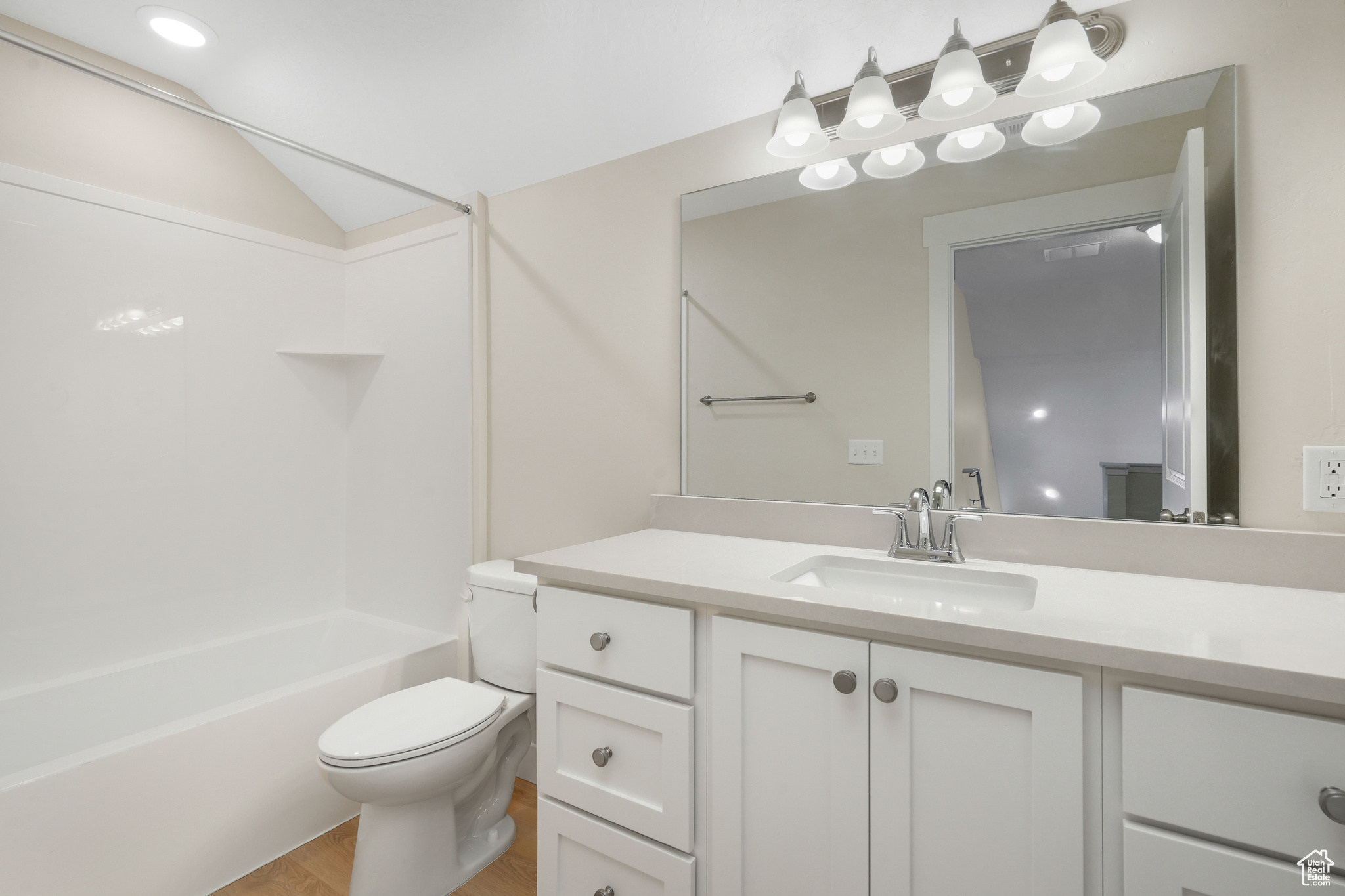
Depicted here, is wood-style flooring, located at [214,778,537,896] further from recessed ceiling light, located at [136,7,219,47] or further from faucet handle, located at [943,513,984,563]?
recessed ceiling light, located at [136,7,219,47]

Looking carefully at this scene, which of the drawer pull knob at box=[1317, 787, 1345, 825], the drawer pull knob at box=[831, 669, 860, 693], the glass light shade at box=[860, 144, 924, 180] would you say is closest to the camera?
the drawer pull knob at box=[1317, 787, 1345, 825]

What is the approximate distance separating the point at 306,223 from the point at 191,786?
2026 millimetres

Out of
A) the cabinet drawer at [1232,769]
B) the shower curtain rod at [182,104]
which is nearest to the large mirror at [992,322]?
the cabinet drawer at [1232,769]

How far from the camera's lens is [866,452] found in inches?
56.7

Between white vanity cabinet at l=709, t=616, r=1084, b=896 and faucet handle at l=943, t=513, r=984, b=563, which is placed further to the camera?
faucet handle at l=943, t=513, r=984, b=563

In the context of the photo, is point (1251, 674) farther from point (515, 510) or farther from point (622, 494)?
point (515, 510)

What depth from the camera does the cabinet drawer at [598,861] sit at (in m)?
1.08

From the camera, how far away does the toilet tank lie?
69.2 inches

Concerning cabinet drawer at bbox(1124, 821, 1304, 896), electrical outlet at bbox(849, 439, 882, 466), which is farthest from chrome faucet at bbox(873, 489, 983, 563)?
cabinet drawer at bbox(1124, 821, 1304, 896)

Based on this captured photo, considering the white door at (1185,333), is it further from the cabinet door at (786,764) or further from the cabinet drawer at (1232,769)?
the cabinet door at (786,764)

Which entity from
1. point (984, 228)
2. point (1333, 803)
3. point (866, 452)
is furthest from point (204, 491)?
point (1333, 803)

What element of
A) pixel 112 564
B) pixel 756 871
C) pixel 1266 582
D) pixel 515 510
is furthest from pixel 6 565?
pixel 1266 582

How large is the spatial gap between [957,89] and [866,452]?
79 cm

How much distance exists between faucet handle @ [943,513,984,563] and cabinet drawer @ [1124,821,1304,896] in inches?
22.3
